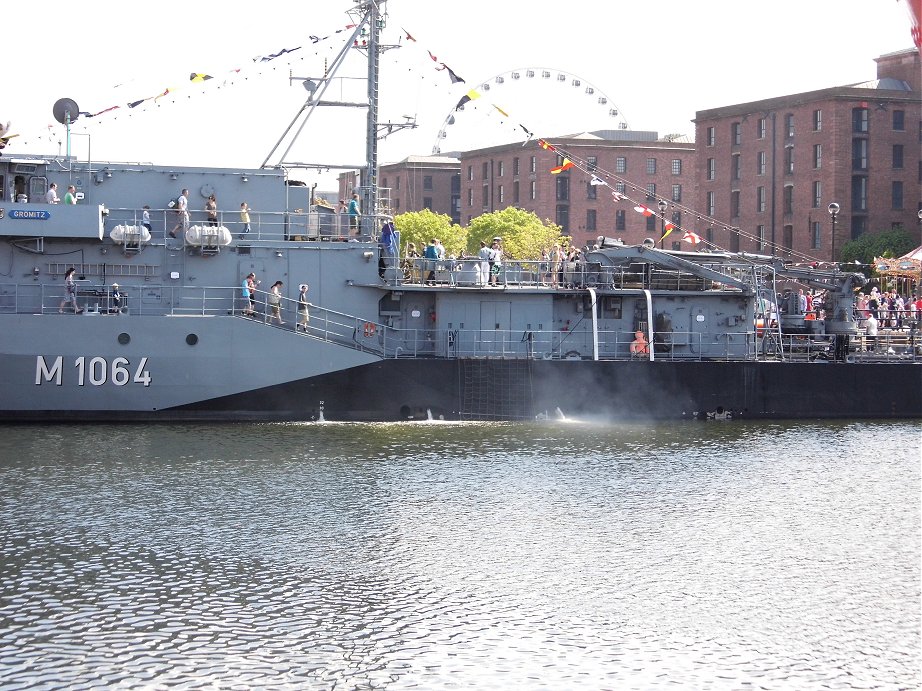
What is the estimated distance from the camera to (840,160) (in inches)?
2477

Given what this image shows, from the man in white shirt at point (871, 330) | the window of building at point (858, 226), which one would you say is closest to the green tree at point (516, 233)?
the window of building at point (858, 226)

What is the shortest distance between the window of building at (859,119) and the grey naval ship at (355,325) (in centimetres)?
3945

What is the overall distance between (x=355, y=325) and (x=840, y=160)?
44816mm

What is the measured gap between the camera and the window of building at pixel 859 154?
63406 millimetres

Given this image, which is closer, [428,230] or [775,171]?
[775,171]

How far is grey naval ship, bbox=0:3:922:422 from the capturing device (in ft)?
76.2

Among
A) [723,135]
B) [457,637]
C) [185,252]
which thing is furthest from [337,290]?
[723,135]

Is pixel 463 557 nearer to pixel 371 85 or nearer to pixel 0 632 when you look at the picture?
pixel 0 632

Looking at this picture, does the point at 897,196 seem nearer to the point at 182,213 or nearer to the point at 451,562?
the point at 182,213

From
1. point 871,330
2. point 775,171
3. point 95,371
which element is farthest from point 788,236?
point 95,371

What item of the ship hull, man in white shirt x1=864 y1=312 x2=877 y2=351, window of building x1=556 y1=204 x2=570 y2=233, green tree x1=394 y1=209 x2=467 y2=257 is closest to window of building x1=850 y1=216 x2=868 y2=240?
window of building x1=556 y1=204 x2=570 y2=233

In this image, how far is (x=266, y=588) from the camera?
13.3 meters

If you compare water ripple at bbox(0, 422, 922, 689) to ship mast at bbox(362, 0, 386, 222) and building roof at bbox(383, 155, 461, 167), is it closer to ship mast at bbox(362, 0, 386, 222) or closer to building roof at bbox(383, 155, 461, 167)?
ship mast at bbox(362, 0, 386, 222)

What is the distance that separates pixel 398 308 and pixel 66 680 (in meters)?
15.1
